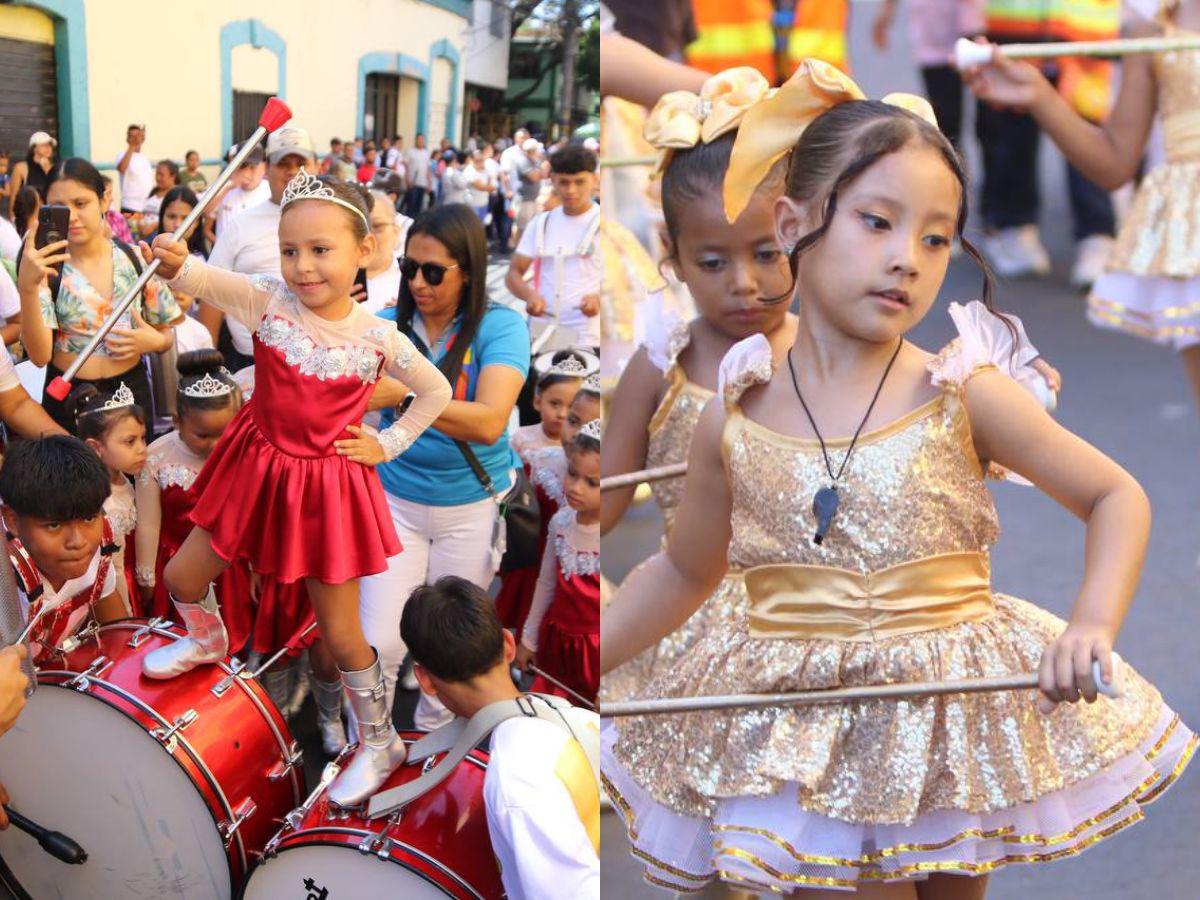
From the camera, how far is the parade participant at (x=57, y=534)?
1956 millimetres

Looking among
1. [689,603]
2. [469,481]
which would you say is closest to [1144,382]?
[469,481]

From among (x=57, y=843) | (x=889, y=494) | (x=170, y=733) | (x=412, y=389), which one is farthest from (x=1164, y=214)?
(x=57, y=843)

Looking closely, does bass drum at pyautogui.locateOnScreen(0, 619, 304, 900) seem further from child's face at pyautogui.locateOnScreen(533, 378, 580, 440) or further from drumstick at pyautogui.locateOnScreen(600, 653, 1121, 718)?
drumstick at pyautogui.locateOnScreen(600, 653, 1121, 718)

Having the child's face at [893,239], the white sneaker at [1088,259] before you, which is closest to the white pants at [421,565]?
the child's face at [893,239]

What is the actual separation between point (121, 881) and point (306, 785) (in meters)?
0.29

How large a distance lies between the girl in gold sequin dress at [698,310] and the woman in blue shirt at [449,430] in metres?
0.22

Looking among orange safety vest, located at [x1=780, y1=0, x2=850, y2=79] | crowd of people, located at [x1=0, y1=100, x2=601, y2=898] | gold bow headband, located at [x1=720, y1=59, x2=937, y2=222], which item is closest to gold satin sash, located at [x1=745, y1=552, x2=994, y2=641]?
gold bow headband, located at [x1=720, y1=59, x2=937, y2=222]

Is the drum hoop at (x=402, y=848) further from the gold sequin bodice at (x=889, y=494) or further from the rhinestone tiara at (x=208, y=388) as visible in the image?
the gold sequin bodice at (x=889, y=494)

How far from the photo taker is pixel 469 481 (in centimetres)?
213

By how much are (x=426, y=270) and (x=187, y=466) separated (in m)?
0.40

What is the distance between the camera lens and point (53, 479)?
6.42ft

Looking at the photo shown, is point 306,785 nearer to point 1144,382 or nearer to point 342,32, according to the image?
point 342,32

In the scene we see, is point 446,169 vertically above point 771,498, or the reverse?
point 446,169

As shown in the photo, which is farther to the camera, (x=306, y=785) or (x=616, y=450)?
(x=306, y=785)
